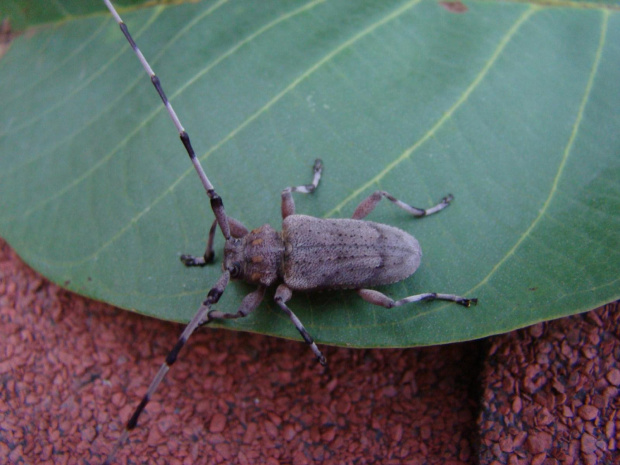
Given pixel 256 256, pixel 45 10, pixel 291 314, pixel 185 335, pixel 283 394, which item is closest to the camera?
pixel 185 335

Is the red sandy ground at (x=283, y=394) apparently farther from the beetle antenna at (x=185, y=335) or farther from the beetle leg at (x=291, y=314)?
the beetle leg at (x=291, y=314)

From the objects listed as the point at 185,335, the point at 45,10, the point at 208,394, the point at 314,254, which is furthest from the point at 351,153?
the point at 45,10

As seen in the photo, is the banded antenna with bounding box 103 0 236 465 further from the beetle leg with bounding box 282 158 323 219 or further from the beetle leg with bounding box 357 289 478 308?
the beetle leg with bounding box 357 289 478 308

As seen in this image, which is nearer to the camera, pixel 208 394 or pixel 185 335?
pixel 185 335

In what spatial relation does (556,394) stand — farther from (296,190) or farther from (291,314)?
(296,190)

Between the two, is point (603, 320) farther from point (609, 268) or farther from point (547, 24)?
point (547, 24)

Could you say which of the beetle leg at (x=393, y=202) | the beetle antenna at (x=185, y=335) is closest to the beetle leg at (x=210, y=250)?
the beetle antenna at (x=185, y=335)
